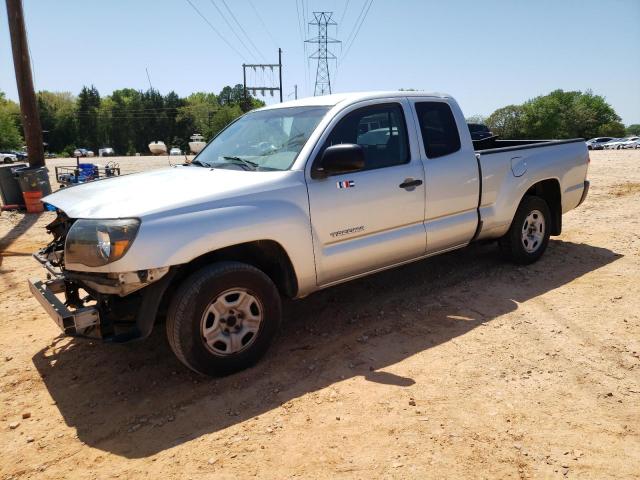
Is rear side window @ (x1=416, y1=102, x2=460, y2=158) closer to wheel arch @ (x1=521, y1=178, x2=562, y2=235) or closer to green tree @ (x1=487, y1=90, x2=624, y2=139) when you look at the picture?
wheel arch @ (x1=521, y1=178, x2=562, y2=235)

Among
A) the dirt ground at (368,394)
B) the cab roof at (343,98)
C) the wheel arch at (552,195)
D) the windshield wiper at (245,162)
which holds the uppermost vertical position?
the cab roof at (343,98)

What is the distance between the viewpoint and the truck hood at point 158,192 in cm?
313

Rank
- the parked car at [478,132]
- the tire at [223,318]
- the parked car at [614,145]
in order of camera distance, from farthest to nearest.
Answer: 1. the parked car at [614,145]
2. the parked car at [478,132]
3. the tire at [223,318]

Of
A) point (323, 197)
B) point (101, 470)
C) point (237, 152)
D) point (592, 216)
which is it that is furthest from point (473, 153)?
point (592, 216)

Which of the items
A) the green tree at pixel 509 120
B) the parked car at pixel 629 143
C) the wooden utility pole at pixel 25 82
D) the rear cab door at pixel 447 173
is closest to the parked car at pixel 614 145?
the parked car at pixel 629 143

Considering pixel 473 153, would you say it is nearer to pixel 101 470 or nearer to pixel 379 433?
pixel 379 433

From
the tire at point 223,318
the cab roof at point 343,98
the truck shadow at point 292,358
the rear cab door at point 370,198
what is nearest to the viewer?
the truck shadow at point 292,358

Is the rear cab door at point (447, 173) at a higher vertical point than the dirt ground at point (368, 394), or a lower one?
higher

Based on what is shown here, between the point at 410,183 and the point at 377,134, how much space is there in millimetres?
513

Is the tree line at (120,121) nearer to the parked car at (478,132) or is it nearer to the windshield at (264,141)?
the parked car at (478,132)

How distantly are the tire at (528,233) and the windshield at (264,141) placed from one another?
2.72 metres

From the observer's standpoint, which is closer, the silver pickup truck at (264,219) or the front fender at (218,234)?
the front fender at (218,234)

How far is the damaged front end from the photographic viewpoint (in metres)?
3.03

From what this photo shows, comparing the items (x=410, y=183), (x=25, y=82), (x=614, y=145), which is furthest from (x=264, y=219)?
(x=614, y=145)
